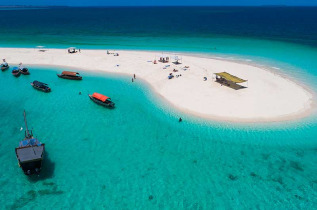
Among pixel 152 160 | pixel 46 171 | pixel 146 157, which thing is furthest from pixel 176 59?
pixel 46 171

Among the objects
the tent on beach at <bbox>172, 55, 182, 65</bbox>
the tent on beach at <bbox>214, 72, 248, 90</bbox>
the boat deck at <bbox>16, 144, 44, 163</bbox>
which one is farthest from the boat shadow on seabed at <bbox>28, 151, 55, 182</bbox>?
the tent on beach at <bbox>172, 55, 182, 65</bbox>

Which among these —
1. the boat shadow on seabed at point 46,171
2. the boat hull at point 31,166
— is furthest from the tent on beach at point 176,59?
the boat hull at point 31,166

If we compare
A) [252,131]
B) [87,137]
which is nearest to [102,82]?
[87,137]

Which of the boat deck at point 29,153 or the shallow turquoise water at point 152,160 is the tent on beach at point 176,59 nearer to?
the shallow turquoise water at point 152,160

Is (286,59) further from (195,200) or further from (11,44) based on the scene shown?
(11,44)

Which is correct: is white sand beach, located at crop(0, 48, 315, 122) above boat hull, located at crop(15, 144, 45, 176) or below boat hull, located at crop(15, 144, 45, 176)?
above

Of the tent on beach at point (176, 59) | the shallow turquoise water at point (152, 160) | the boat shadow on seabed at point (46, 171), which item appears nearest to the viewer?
the shallow turquoise water at point (152, 160)

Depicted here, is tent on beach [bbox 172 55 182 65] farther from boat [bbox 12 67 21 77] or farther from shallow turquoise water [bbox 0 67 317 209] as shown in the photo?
boat [bbox 12 67 21 77]
